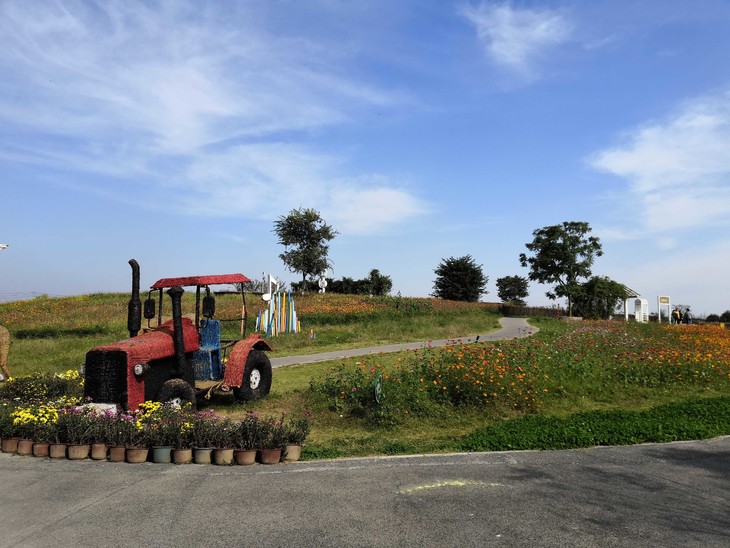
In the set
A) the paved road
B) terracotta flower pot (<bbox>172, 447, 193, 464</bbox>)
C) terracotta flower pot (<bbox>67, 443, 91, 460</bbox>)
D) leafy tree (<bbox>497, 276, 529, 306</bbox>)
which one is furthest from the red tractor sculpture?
leafy tree (<bbox>497, 276, 529, 306</bbox>)

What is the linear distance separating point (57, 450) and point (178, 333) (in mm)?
2382

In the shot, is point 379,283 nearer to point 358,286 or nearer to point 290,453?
point 358,286

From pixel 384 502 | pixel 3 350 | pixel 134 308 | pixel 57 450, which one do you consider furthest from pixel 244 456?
pixel 3 350

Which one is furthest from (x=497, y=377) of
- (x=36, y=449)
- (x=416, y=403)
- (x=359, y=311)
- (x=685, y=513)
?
(x=359, y=311)

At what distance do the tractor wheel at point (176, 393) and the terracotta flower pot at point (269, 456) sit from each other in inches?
86.8

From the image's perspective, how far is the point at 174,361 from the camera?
9.23 m

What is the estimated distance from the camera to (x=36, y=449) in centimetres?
727

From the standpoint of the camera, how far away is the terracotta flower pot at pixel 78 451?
7.13m

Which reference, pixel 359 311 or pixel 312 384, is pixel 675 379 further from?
pixel 359 311

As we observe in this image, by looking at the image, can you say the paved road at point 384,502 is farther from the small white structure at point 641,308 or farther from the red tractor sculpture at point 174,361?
the small white structure at point 641,308

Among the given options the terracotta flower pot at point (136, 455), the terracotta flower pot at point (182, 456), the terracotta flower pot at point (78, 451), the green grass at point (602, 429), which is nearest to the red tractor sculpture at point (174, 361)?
the terracotta flower pot at point (78, 451)

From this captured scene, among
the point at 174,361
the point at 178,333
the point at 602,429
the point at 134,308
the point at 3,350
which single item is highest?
the point at 134,308

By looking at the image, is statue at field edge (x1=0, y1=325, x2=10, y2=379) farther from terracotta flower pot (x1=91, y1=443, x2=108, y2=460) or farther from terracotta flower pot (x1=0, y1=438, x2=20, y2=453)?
terracotta flower pot (x1=91, y1=443, x2=108, y2=460)

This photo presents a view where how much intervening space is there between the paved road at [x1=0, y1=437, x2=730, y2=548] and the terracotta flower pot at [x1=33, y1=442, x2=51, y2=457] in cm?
15
